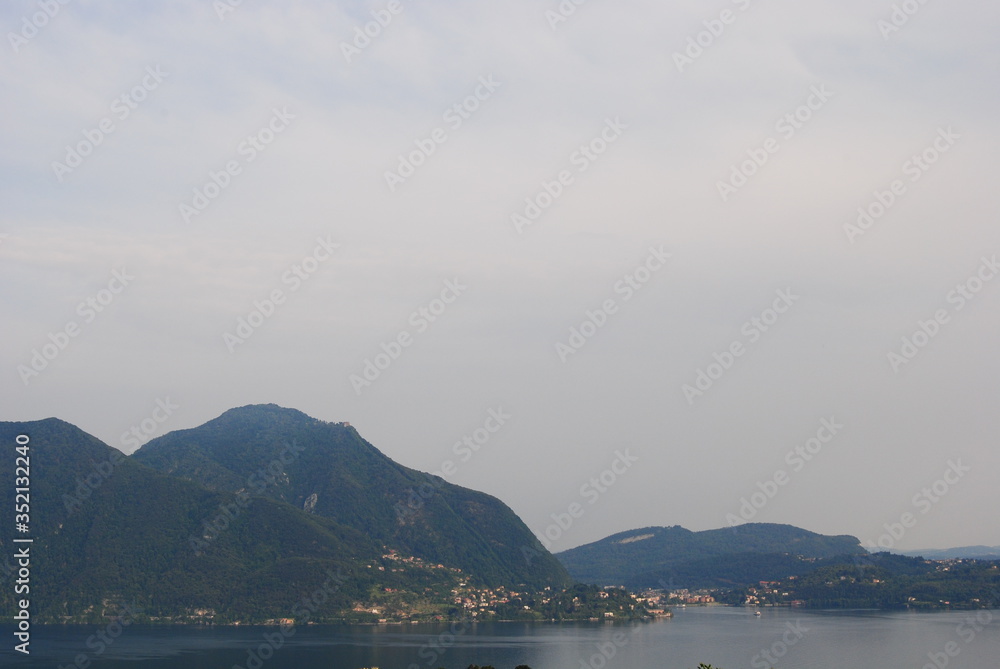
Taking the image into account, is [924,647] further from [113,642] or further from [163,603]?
[163,603]

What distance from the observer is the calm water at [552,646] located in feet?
387

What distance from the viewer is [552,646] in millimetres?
142375

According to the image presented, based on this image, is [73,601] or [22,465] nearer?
[22,465]

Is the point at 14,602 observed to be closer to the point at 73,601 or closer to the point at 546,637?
the point at 73,601

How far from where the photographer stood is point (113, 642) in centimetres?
14375

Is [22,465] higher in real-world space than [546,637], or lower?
higher

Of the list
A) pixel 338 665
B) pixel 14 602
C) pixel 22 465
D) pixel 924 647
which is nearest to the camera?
pixel 22 465

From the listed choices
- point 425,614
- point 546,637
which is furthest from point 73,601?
point 546,637

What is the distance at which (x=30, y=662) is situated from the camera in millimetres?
114625

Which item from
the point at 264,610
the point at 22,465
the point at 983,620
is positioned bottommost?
the point at 983,620

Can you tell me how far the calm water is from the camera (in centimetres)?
11794

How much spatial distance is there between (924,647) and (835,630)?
2999cm

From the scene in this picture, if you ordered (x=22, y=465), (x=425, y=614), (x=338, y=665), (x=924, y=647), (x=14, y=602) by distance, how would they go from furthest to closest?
(x=425, y=614) < (x=14, y=602) < (x=924, y=647) < (x=338, y=665) < (x=22, y=465)

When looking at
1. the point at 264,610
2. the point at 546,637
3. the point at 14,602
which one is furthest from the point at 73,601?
the point at 546,637
